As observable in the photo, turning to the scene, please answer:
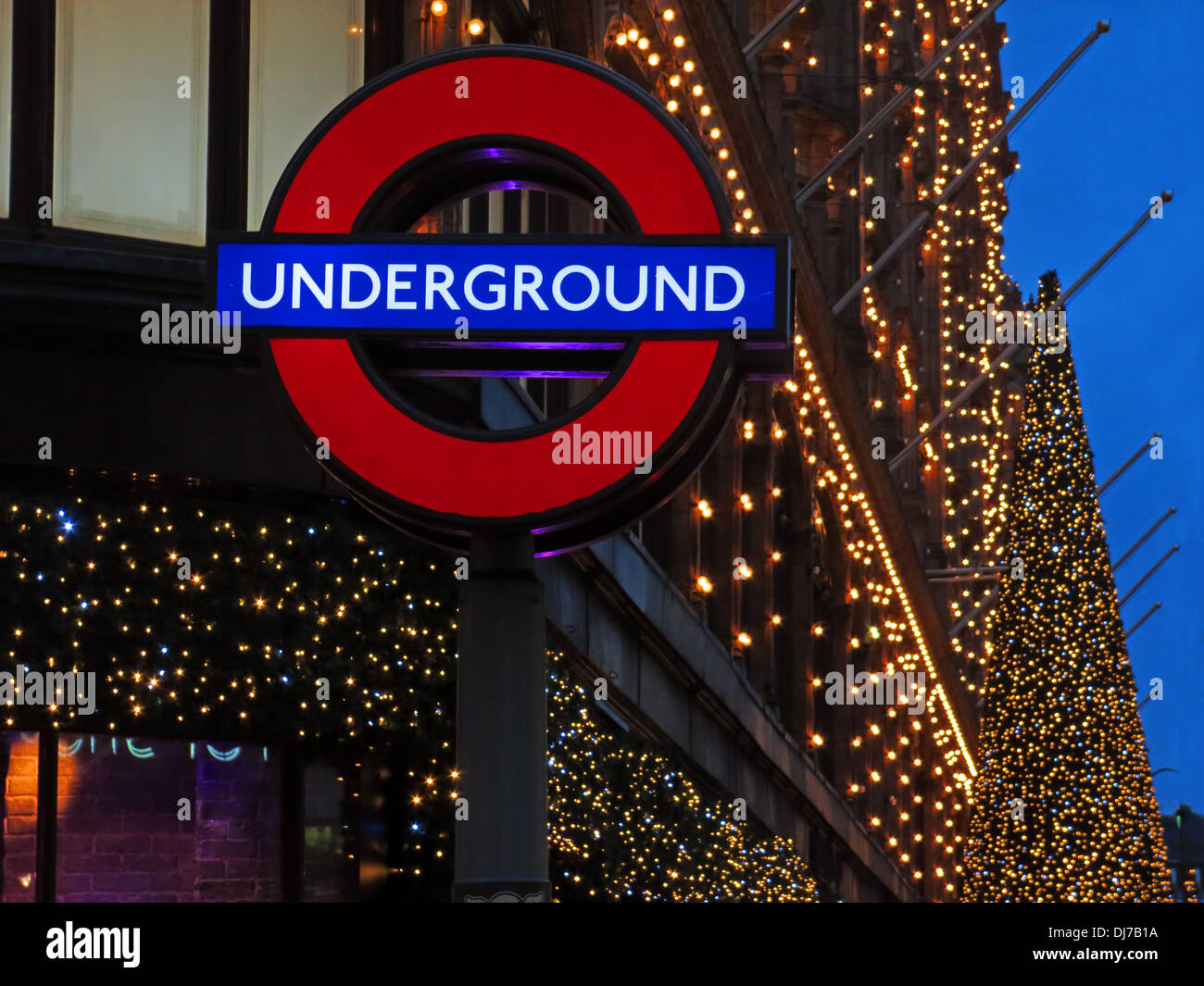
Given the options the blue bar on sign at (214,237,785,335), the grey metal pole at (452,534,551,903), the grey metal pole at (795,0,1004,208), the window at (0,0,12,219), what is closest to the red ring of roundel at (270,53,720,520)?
the blue bar on sign at (214,237,785,335)

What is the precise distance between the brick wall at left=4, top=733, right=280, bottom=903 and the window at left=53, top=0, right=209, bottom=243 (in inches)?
142

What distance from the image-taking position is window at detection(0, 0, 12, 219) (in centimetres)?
1484

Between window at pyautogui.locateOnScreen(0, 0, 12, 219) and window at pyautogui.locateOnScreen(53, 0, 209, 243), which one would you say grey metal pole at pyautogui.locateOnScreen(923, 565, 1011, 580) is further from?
window at pyautogui.locateOnScreen(0, 0, 12, 219)

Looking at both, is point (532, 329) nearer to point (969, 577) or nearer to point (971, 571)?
point (971, 571)

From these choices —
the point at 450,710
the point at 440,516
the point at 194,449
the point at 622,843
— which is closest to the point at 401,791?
the point at 450,710

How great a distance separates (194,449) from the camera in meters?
15.2

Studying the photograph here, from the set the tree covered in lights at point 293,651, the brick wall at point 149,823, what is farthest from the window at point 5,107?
the brick wall at point 149,823

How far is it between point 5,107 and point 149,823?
4.92 metres

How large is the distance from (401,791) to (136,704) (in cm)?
250

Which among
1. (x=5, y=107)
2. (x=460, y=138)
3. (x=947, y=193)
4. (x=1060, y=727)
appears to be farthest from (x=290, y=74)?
(x=947, y=193)

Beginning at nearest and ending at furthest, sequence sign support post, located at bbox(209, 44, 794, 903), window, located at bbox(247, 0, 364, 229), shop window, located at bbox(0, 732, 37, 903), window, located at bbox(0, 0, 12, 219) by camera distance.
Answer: sign support post, located at bbox(209, 44, 794, 903) → shop window, located at bbox(0, 732, 37, 903) → window, located at bbox(0, 0, 12, 219) → window, located at bbox(247, 0, 364, 229)

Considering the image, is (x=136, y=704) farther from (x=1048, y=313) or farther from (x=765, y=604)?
(x=765, y=604)

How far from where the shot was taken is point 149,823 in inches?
589

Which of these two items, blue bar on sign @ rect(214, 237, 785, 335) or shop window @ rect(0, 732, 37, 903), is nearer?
blue bar on sign @ rect(214, 237, 785, 335)
